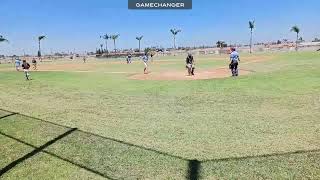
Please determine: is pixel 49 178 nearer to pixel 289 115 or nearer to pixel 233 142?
pixel 233 142

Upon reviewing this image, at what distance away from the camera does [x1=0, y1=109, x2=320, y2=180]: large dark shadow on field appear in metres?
6.89

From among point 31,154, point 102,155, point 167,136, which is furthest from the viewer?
point 167,136

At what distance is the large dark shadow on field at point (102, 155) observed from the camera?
271 inches

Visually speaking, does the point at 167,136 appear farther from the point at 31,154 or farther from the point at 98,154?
the point at 31,154

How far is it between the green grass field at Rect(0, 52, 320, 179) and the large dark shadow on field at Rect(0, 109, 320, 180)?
2cm

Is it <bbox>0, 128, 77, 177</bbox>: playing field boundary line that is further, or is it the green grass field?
<bbox>0, 128, 77, 177</bbox>: playing field boundary line

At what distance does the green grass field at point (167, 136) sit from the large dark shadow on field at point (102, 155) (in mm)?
17

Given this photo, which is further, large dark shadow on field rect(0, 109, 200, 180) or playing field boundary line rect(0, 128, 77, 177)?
playing field boundary line rect(0, 128, 77, 177)

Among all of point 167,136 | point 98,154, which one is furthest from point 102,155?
point 167,136

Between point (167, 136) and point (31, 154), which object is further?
point (167, 136)

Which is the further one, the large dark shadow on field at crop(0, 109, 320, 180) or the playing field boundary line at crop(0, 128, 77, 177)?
the playing field boundary line at crop(0, 128, 77, 177)

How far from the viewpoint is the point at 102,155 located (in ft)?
26.0

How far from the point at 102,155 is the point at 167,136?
194 cm

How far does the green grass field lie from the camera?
6.96m
